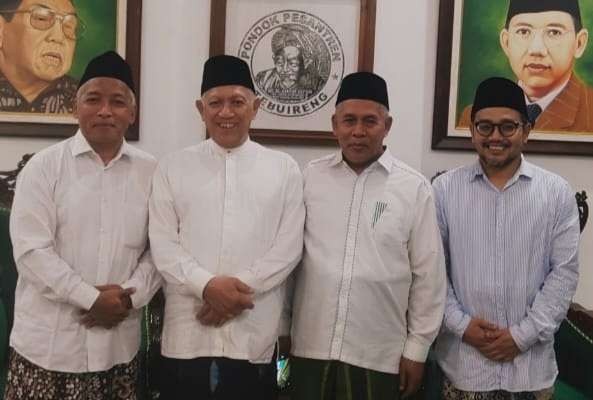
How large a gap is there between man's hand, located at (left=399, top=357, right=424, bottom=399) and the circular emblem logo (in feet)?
3.95

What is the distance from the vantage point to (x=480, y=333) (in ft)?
5.77

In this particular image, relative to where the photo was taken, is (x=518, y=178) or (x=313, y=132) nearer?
(x=518, y=178)

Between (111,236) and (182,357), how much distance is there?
405 mm

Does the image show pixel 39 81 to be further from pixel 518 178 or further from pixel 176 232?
pixel 518 178

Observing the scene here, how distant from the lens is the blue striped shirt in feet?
5.80

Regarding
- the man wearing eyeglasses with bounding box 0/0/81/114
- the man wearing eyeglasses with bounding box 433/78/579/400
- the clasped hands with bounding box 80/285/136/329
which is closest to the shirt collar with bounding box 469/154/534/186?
the man wearing eyeglasses with bounding box 433/78/579/400

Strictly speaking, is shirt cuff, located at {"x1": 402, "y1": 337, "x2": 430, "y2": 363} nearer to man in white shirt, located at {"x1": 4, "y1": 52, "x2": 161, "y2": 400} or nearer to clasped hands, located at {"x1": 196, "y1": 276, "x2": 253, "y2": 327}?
clasped hands, located at {"x1": 196, "y1": 276, "x2": 253, "y2": 327}

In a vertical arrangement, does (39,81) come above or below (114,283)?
above

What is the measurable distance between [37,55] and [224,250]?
1.46 m

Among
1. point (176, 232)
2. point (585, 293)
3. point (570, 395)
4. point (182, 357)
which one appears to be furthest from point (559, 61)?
point (182, 357)

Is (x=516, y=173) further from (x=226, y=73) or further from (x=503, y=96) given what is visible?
(x=226, y=73)

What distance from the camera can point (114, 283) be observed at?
178cm

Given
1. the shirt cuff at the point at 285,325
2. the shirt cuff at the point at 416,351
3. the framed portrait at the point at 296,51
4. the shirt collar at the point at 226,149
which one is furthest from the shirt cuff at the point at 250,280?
the framed portrait at the point at 296,51

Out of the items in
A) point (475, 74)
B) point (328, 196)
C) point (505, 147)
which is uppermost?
point (475, 74)
